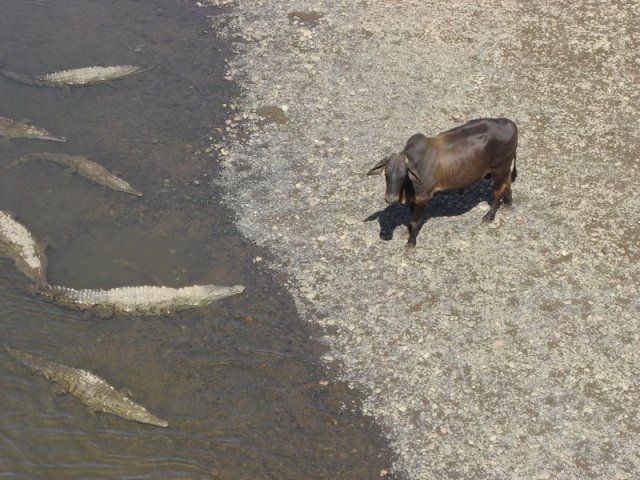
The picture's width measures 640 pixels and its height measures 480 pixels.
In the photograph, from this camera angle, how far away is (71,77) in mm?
15508

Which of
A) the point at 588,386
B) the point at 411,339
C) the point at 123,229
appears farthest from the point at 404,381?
the point at 123,229

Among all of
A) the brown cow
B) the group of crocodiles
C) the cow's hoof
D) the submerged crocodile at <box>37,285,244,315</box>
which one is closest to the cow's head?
the brown cow

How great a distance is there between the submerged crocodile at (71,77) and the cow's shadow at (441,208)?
693cm

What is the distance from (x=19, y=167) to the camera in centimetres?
1393

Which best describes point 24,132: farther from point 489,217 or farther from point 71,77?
point 489,217

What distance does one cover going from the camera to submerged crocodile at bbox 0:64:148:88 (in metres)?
15.5

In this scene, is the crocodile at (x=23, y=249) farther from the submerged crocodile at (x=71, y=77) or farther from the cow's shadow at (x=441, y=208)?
the cow's shadow at (x=441, y=208)

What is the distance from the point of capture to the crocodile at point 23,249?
11891mm

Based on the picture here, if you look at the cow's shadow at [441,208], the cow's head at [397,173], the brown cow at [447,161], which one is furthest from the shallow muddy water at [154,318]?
the brown cow at [447,161]

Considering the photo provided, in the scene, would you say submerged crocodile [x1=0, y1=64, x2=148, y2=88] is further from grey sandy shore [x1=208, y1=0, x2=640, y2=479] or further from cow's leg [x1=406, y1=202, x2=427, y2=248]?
cow's leg [x1=406, y1=202, x2=427, y2=248]

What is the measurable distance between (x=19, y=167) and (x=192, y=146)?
128 inches

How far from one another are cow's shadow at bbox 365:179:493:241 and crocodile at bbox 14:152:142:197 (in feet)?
14.7

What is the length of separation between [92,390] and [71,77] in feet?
26.0

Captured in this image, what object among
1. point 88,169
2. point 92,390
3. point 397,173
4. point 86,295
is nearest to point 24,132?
point 88,169
